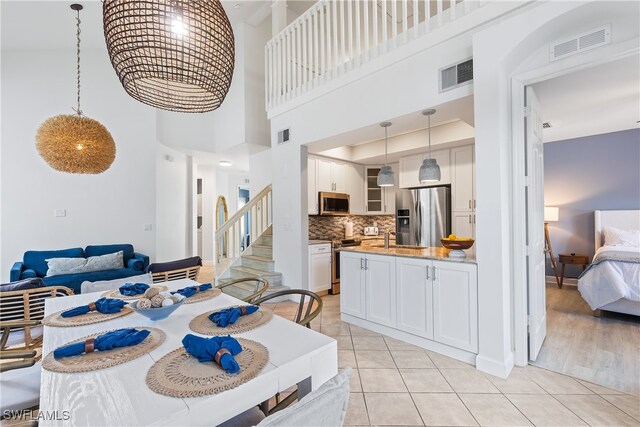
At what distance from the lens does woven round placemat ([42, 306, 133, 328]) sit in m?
1.45

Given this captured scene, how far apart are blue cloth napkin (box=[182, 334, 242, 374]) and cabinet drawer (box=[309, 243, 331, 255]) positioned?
3.37 meters

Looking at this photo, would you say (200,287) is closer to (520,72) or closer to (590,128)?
(520,72)

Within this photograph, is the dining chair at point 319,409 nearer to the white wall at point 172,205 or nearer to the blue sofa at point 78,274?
the blue sofa at point 78,274

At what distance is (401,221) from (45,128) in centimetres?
521

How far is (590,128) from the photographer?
450cm

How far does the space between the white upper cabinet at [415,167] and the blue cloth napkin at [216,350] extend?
426 cm

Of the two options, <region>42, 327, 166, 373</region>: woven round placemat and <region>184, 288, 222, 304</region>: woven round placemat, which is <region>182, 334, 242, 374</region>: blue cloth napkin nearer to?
<region>42, 327, 166, 373</region>: woven round placemat

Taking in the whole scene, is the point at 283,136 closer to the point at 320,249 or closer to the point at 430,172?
the point at 320,249

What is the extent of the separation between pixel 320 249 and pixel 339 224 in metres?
1.22

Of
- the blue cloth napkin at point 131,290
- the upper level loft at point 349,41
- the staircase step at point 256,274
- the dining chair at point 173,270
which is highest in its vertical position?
the upper level loft at point 349,41

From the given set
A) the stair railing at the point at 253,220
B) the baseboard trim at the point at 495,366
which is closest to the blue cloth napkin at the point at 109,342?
the baseboard trim at the point at 495,366

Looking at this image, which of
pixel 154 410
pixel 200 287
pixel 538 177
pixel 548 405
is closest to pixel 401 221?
pixel 538 177

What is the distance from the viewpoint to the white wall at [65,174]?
15.7ft

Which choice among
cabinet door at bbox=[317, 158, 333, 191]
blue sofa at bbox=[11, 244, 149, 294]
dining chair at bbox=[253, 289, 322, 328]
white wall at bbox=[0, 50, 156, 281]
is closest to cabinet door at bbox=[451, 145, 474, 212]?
cabinet door at bbox=[317, 158, 333, 191]
